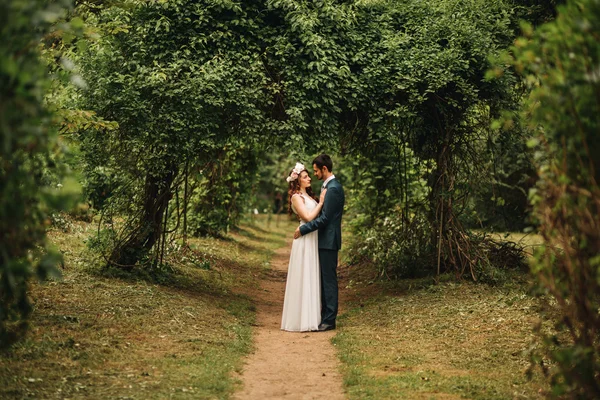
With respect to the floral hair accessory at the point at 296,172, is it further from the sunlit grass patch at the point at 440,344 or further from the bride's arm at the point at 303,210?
the sunlit grass patch at the point at 440,344

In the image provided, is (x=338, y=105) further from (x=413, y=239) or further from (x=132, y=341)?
(x=132, y=341)

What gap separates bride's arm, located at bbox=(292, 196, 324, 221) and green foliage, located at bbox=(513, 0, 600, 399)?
518 centimetres

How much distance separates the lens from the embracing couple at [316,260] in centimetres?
1055

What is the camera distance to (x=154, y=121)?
11219 mm

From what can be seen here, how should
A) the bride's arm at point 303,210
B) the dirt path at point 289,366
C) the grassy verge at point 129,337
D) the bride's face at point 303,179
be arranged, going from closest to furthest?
1. the grassy verge at point 129,337
2. the dirt path at point 289,366
3. the bride's arm at point 303,210
4. the bride's face at point 303,179

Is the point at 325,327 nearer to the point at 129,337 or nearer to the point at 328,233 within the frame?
the point at 328,233

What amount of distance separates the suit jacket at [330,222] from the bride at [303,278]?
0.39ft

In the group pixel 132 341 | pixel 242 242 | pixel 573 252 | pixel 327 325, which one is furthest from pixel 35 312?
pixel 242 242

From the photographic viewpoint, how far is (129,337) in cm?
865

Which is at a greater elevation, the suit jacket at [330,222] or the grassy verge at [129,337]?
the suit jacket at [330,222]

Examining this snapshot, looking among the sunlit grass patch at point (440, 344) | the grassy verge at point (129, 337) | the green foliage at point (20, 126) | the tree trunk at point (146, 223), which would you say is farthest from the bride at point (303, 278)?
the green foliage at point (20, 126)

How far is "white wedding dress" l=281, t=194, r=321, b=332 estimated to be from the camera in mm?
10523

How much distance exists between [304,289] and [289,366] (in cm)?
242

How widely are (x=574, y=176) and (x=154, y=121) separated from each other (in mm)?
7324
